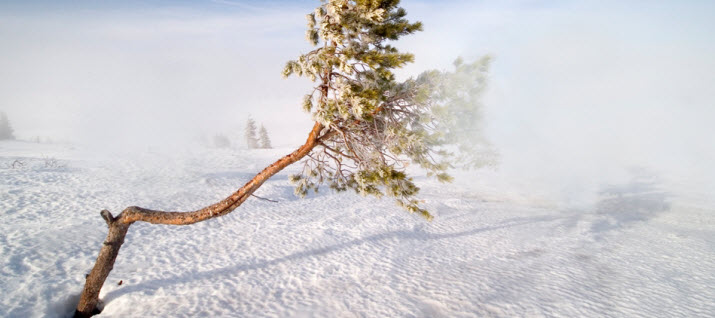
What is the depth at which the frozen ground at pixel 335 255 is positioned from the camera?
26.0 feet

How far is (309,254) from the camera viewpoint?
11500 millimetres

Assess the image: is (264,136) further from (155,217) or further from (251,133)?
(155,217)

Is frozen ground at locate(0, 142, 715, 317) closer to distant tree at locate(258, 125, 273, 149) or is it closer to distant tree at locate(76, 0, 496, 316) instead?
distant tree at locate(76, 0, 496, 316)

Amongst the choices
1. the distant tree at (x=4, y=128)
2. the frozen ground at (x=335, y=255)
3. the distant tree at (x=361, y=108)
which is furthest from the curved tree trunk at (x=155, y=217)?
the distant tree at (x=4, y=128)

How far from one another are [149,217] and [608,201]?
3002 cm

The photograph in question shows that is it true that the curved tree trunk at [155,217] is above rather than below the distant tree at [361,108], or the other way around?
below

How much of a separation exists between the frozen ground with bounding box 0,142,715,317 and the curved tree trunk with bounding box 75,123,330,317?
728mm

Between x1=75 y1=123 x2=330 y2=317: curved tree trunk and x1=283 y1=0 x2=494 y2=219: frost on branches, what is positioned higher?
x1=283 y1=0 x2=494 y2=219: frost on branches

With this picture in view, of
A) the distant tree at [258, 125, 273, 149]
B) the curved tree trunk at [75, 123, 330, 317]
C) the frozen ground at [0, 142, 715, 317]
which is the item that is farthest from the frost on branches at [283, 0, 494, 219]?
the distant tree at [258, 125, 273, 149]

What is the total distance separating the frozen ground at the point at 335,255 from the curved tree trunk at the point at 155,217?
73 cm

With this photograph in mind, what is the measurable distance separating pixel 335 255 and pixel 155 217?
653cm

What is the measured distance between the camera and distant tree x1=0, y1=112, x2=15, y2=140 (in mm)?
39469

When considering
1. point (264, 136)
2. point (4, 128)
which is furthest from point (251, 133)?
point (4, 128)

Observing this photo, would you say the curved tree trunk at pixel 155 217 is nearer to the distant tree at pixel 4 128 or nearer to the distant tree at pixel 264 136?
the distant tree at pixel 264 136
